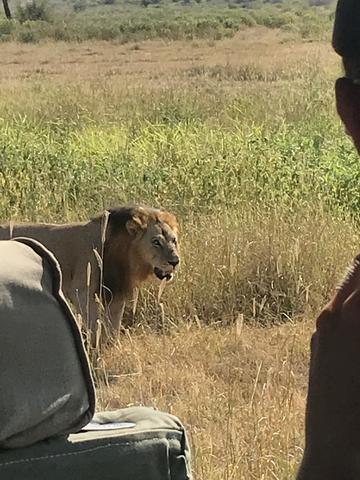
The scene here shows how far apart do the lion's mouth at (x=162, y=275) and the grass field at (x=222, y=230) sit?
10 centimetres

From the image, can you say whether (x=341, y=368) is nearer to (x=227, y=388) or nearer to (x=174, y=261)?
(x=227, y=388)

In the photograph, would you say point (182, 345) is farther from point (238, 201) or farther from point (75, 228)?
point (238, 201)

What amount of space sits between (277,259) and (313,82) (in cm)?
1009

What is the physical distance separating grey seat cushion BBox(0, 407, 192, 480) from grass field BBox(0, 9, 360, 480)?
2.39 feet

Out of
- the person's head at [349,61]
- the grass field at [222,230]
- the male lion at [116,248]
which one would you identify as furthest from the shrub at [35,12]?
the person's head at [349,61]

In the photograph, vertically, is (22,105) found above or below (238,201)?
below

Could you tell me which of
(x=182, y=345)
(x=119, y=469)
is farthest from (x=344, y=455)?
(x=182, y=345)

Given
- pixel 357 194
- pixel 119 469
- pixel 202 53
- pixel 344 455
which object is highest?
pixel 344 455

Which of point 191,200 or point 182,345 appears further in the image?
point 191,200

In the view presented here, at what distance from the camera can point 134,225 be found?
6.11 metres

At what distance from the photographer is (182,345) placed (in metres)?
5.39

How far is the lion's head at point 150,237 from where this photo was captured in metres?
6.09

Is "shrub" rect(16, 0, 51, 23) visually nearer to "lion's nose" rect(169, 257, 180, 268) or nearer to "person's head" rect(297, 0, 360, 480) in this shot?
"lion's nose" rect(169, 257, 180, 268)

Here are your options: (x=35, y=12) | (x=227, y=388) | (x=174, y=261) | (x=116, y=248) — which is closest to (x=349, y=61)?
(x=227, y=388)
